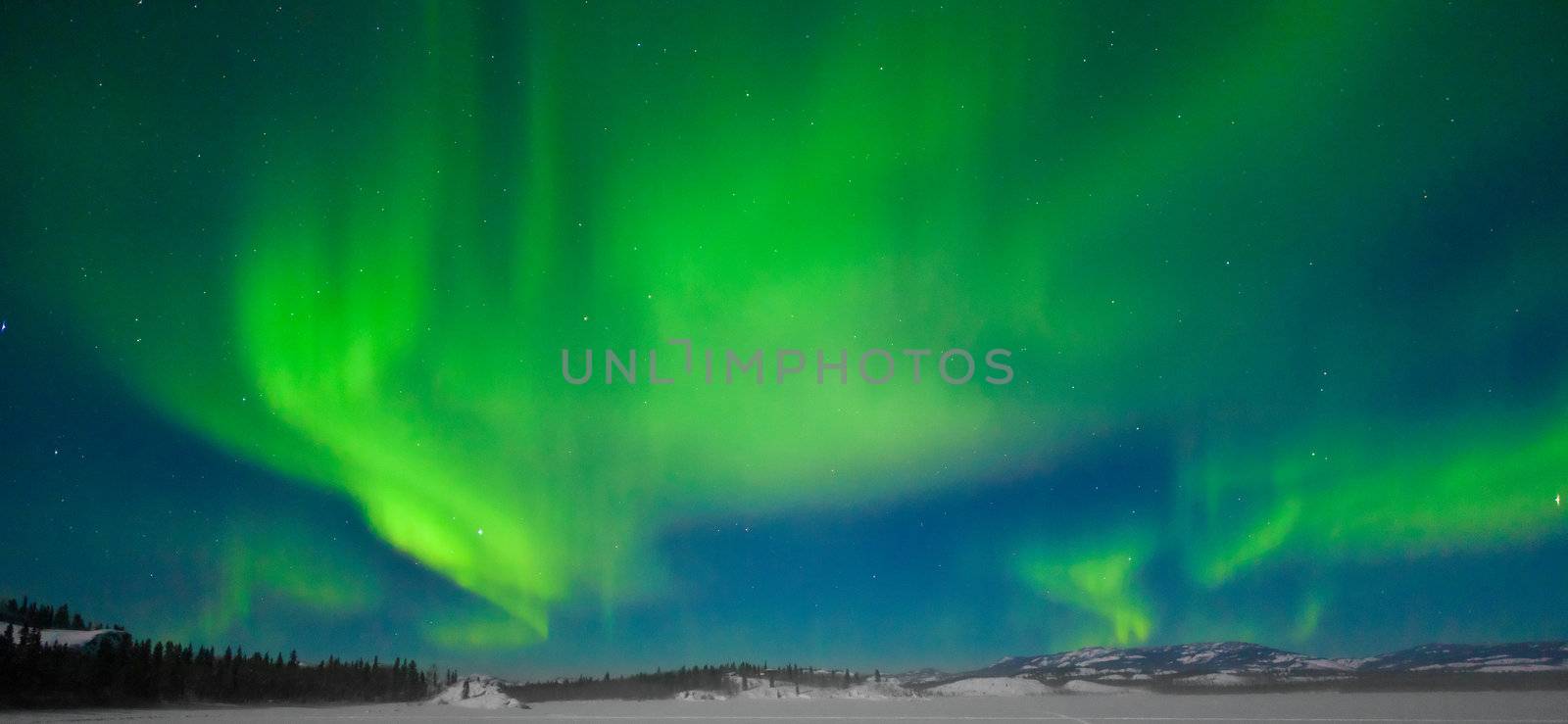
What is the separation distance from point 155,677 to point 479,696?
4781 centimetres

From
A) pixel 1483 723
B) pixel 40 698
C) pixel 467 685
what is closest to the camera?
pixel 1483 723

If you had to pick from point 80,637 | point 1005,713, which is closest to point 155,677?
point 80,637

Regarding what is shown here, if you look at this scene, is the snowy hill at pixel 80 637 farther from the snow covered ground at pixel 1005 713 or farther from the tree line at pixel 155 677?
the snow covered ground at pixel 1005 713

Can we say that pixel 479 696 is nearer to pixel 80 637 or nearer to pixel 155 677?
pixel 155 677

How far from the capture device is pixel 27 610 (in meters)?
196

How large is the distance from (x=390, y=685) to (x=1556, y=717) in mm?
169103

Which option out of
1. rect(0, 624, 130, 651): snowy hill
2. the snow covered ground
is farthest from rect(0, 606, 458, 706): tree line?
the snow covered ground

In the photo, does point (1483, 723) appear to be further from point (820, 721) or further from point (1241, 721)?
point (820, 721)

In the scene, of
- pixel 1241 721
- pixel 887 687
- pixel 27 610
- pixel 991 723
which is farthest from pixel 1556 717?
pixel 27 610

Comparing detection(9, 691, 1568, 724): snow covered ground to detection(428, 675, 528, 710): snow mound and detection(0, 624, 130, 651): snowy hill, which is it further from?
detection(0, 624, 130, 651): snowy hill

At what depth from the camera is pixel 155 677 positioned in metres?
142

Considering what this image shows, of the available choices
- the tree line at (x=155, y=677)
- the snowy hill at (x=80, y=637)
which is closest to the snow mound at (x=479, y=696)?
the tree line at (x=155, y=677)

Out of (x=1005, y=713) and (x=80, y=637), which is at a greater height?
(x=80, y=637)

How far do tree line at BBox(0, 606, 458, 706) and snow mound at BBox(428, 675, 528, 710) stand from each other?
9863mm
